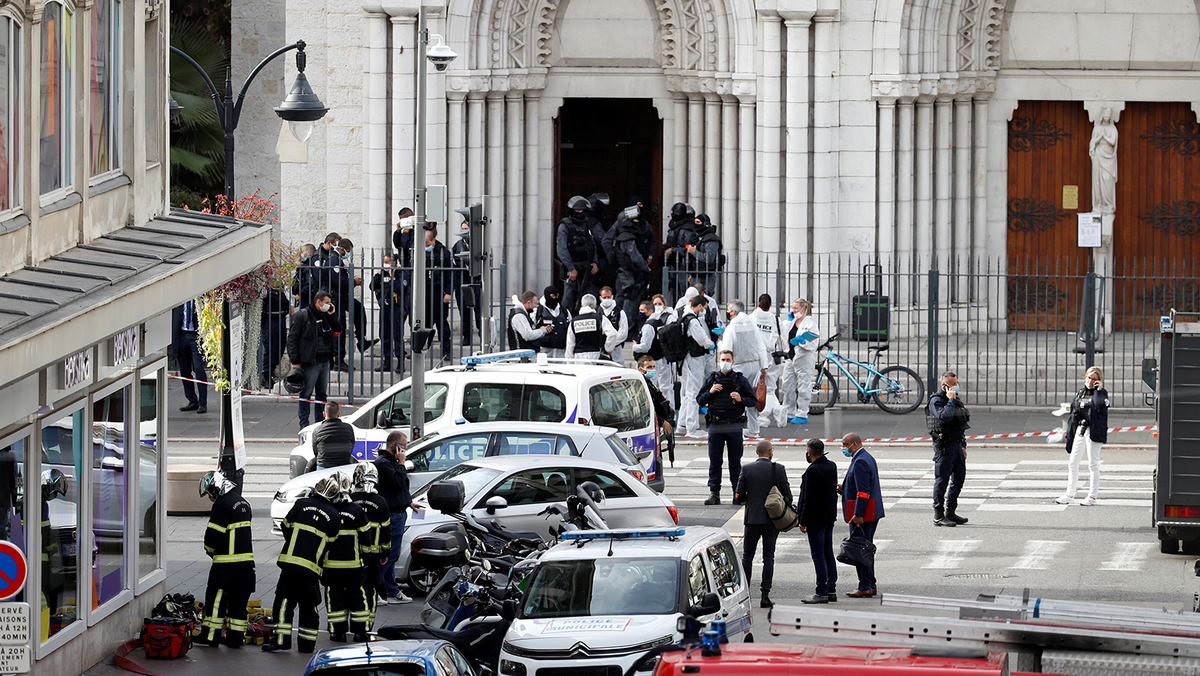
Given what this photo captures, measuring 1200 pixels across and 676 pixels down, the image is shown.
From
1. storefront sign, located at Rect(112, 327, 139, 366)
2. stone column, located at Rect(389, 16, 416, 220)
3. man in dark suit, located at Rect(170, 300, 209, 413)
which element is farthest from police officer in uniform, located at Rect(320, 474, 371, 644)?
stone column, located at Rect(389, 16, 416, 220)

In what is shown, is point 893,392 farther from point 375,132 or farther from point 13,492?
point 13,492

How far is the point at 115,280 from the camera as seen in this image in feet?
40.7

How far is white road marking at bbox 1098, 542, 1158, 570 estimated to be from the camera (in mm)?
16750

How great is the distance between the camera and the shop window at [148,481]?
14.9 metres

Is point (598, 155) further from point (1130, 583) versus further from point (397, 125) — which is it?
point (1130, 583)

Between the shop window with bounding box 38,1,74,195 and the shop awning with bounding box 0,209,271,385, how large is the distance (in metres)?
0.59

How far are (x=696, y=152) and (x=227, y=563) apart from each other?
53.5 feet

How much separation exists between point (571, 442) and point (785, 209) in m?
10.6

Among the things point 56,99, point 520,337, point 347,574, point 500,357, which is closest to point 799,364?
point 520,337

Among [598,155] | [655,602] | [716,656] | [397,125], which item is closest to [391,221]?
[397,125]

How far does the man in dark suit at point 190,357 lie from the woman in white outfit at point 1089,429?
1188cm

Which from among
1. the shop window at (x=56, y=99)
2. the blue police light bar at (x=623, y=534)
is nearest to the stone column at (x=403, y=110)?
the shop window at (x=56, y=99)

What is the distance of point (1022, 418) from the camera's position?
2492 cm

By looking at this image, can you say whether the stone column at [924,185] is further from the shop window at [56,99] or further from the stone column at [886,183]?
the shop window at [56,99]
